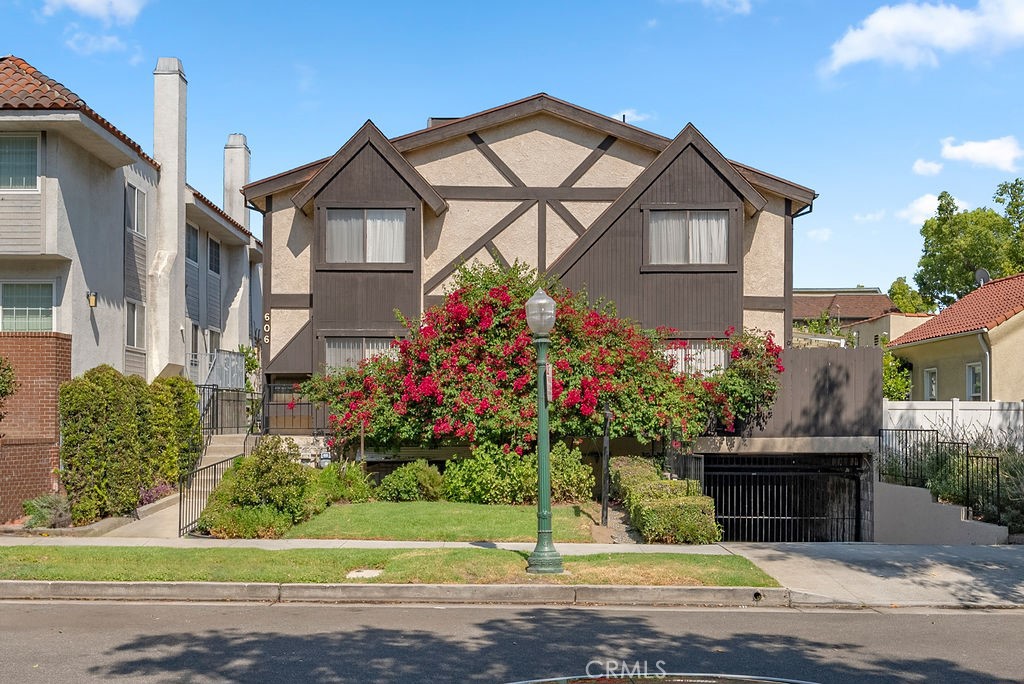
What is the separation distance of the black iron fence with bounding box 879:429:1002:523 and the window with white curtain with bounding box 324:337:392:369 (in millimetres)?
11153

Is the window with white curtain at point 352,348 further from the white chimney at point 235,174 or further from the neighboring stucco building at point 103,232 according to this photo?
the white chimney at point 235,174

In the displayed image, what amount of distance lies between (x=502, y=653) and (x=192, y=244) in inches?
887

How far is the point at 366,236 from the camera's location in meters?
23.1

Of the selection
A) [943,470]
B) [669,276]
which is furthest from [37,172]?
[943,470]

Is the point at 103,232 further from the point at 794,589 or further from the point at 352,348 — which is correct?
the point at 794,589

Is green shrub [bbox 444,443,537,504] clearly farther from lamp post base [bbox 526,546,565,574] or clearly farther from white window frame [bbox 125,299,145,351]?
white window frame [bbox 125,299,145,351]

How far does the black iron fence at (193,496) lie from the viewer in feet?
53.3

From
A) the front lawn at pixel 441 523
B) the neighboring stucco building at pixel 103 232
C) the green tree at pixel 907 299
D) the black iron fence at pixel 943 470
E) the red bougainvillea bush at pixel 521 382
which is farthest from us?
the green tree at pixel 907 299

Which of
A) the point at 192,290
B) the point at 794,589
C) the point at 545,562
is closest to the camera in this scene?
the point at 794,589

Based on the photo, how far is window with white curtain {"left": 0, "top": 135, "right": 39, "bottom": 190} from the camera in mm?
20062

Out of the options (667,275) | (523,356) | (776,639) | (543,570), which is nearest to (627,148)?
(667,275)

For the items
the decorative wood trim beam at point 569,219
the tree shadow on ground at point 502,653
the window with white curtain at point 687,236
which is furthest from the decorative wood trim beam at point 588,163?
the tree shadow on ground at point 502,653

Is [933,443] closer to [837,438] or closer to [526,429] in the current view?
[837,438]

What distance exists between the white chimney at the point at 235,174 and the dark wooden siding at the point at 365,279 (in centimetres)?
1178
